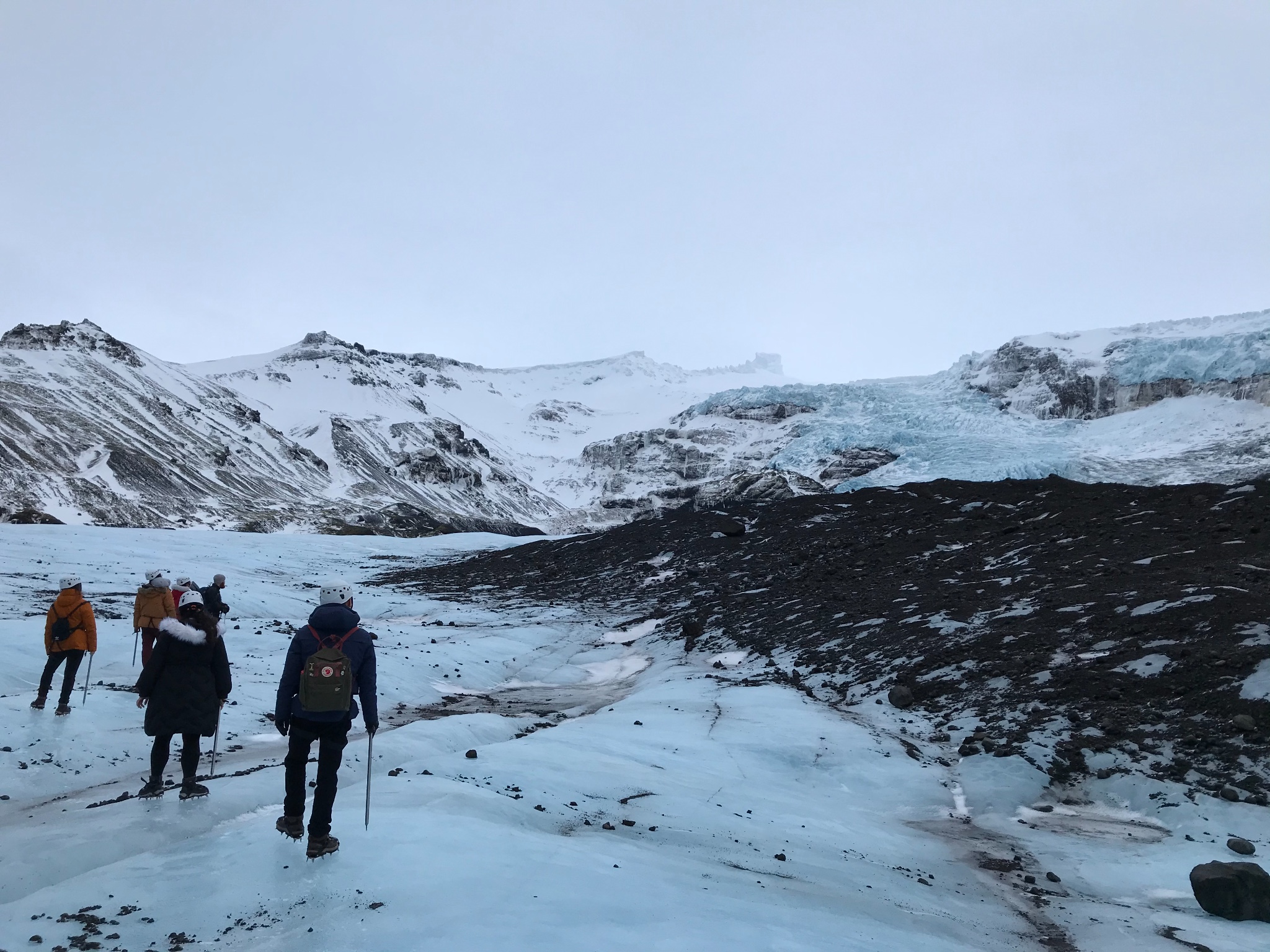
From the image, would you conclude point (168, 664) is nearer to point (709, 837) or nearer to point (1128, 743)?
point (709, 837)

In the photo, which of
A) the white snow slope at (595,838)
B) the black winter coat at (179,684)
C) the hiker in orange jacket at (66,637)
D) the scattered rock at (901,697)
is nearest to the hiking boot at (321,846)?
the white snow slope at (595,838)

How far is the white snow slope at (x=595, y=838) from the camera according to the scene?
19.0 feet

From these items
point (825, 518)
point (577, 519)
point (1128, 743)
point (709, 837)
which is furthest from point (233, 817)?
point (577, 519)

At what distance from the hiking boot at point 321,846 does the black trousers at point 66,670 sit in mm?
7726

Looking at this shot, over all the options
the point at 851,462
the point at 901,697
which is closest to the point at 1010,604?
the point at 901,697

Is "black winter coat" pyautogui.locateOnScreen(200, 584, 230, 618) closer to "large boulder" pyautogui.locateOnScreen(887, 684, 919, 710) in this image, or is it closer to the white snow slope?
the white snow slope

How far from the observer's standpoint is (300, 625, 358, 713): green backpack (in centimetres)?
688

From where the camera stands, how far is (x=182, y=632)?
339 inches

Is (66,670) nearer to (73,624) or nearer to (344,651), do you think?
(73,624)

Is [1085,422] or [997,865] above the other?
[1085,422]

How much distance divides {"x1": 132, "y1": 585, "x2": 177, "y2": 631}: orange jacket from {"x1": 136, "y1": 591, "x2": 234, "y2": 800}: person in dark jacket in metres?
5.05


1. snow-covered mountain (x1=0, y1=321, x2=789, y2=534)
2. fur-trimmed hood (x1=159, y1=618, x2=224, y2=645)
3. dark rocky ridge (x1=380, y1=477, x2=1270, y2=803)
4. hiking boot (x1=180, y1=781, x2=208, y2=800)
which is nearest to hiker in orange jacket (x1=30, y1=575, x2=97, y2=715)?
fur-trimmed hood (x1=159, y1=618, x2=224, y2=645)

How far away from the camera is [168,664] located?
28.6 ft

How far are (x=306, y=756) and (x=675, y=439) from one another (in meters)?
177
